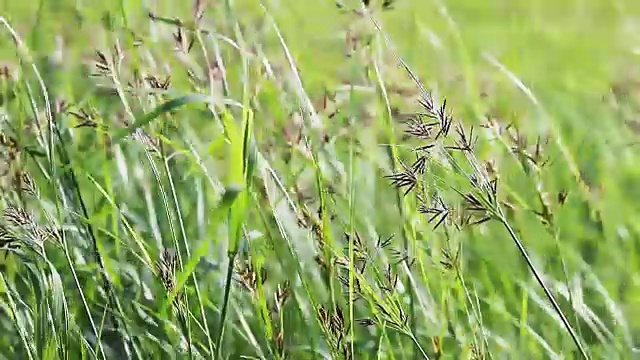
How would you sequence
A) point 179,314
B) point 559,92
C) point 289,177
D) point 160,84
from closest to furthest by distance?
point 179,314, point 160,84, point 289,177, point 559,92

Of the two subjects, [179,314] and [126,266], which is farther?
[126,266]

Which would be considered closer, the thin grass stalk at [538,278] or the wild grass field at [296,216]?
the thin grass stalk at [538,278]

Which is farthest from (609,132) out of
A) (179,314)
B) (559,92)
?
(179,314)

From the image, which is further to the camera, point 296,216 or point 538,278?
point 296,216

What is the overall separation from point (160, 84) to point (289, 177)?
23 cm

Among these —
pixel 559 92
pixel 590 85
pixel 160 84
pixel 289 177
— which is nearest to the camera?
pixel 160 84

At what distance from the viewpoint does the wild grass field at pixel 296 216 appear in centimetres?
72

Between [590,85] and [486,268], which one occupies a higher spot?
[486,268]

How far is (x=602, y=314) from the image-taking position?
109 cm

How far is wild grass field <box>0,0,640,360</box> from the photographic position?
2.37 ft

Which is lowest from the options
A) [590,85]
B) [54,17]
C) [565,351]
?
[590,85]

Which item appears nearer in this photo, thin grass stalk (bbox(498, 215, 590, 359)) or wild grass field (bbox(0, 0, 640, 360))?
thin grass stalk (bbox(498, 215, 590, 359))

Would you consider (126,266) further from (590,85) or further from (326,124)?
(590,85)

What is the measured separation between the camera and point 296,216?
88cm
